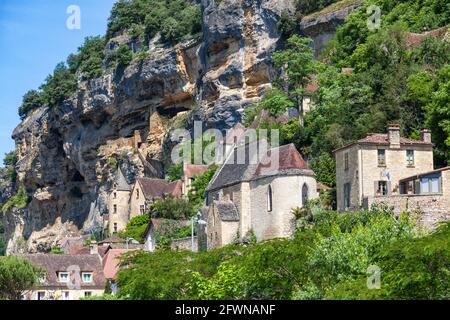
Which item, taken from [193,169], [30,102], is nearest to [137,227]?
[193,169]

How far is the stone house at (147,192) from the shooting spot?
92.7 metres

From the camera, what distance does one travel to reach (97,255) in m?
74.2

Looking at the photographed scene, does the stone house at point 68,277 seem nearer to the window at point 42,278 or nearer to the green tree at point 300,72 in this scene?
the window at point 42,278

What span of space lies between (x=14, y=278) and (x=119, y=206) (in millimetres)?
37226

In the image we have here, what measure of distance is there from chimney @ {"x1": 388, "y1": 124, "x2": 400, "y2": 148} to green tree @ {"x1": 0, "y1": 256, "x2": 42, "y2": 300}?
83.9ft

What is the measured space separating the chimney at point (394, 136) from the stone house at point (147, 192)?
38.3 metres

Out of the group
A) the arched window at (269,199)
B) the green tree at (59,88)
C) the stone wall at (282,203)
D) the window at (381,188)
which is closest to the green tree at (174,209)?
the stone wall at (282,203)

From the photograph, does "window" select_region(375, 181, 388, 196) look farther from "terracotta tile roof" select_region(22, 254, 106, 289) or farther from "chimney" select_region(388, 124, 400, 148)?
"terracotta tile roof" select_region(22, 254, 106, 289)

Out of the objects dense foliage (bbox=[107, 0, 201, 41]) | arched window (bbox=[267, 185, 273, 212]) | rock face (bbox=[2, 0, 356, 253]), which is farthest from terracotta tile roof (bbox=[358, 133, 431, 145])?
dense foliage (bbox=[107, 0, 201, 41])

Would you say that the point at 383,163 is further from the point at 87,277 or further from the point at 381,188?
the point at 87,277

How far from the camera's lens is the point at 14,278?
211ft
